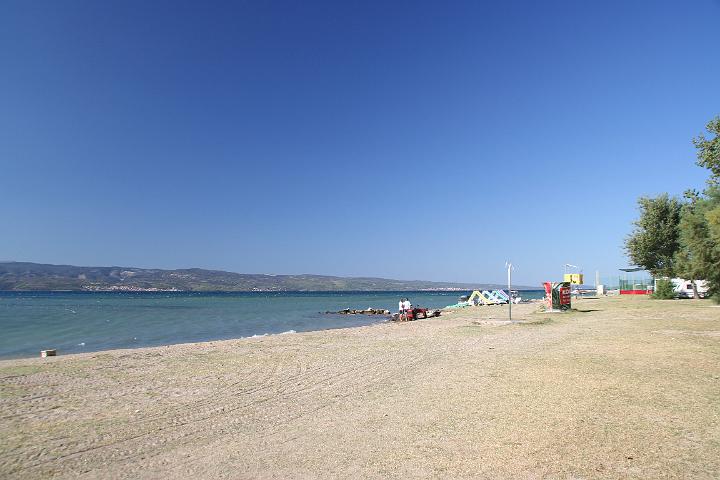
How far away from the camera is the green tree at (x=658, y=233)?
3781 cm

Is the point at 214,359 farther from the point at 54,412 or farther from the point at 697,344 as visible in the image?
the point at 697,344

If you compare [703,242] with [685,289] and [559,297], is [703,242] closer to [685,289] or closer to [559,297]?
[559,297]

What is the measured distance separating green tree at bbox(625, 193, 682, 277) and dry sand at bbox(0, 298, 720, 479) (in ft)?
99.5

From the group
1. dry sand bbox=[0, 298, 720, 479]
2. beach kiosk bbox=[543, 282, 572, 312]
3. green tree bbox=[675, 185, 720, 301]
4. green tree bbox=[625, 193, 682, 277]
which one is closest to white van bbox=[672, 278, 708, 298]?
green tree bbox=[625, 193, 682, 277]

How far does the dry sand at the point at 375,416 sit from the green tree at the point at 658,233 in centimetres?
3033

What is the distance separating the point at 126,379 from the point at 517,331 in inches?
538

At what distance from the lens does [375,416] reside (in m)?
6.41

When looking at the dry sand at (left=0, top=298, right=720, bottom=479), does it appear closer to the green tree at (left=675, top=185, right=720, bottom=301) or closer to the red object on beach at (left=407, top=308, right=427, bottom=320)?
the green tree at (left=675, top=185, right=720, bottom=301)

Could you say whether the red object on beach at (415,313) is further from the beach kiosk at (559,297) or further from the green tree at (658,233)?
the green tree at (658,233)

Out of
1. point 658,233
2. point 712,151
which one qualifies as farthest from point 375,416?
point 658,233

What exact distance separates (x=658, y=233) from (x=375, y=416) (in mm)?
40228

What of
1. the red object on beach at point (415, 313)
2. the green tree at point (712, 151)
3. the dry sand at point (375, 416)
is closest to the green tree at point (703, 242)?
the green tree at point (712, 151)

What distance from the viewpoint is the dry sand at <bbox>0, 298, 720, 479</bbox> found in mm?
4605

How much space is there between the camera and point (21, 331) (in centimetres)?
2595
